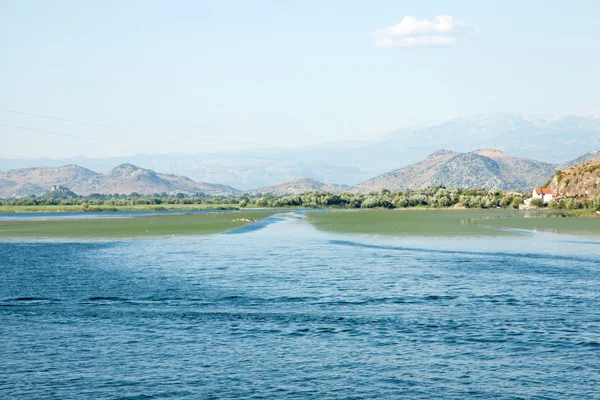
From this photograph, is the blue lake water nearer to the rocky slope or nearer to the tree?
the rocky slope

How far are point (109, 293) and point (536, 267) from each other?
28231 millimetres

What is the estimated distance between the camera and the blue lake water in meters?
20.8

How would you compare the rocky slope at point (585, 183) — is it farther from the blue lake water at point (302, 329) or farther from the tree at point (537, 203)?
the blue lake water at point (302, 329)

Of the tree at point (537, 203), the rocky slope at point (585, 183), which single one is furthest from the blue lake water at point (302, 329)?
the tree at point (537, 203)

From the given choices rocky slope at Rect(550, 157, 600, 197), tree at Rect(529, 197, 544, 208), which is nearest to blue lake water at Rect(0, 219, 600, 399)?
rocky slope at Rect(550, 157, 600, 197)

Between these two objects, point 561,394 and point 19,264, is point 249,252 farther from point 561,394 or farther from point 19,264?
point 561,394

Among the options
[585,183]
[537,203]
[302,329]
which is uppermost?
[585,183]

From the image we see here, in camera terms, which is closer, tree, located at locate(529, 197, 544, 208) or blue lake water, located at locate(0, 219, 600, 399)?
blue lake water, located at locate(0, 219, 600, 399)

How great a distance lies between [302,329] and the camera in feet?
91.7

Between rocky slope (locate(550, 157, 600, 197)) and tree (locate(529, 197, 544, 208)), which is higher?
rocky slope (locate(550, 157, 600, 197))

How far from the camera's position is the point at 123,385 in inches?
816

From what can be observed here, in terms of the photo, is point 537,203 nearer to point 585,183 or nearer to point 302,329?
point 585,183

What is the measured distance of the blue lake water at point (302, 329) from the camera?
20.8 metres

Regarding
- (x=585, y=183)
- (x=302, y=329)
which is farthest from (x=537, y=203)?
(x=302, y=329)
